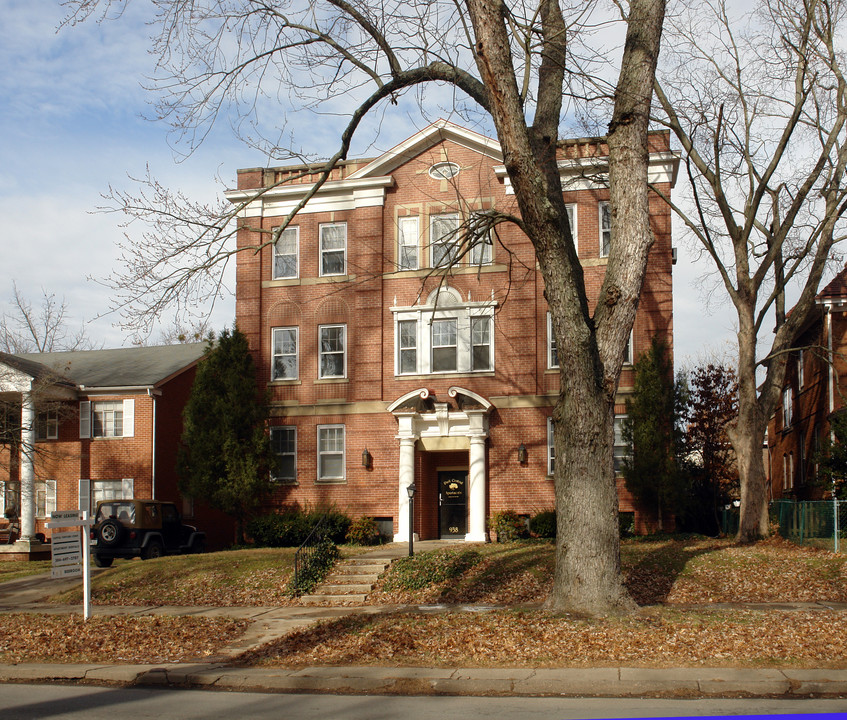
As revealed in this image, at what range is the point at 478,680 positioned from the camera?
9070 millimetres

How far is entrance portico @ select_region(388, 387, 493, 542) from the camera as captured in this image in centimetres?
2356

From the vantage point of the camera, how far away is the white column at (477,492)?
76.7 ft

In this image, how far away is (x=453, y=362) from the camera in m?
24.6

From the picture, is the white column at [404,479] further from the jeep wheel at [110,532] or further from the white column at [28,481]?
the white column at [28,481]

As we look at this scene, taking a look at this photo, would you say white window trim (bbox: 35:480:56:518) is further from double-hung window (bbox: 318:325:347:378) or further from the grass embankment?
the grass embankment

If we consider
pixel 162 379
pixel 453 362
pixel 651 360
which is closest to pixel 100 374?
pixel 162 379

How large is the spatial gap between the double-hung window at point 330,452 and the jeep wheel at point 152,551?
4857 mm

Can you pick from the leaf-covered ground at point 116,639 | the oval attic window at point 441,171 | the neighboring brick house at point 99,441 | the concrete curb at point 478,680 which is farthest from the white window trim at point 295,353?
the concrete curb at point 478,680

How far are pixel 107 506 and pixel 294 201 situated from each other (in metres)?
10.4

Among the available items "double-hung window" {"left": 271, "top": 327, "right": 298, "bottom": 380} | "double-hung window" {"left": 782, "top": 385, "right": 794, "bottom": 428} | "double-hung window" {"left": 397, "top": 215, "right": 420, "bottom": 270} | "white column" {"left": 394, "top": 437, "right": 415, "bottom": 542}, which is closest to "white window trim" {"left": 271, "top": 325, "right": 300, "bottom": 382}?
"double-hung window" {"left": 271, "top": 327, "right": 298, "bottom": 380}

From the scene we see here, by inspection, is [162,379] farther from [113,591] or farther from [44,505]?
[113,591]

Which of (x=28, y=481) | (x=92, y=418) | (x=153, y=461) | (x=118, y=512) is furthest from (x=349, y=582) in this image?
(x=92, y=418)

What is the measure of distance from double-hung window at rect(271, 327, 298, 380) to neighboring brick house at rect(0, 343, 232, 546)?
5706 mm

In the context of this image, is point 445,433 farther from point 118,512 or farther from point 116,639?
point 116,639
